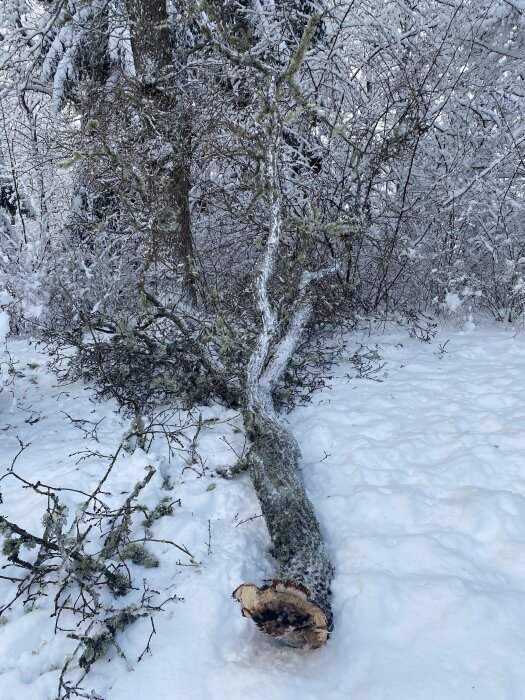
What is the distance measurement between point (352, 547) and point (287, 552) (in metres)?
0.42

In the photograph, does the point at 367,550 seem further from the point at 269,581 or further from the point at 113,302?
the point at 113,302

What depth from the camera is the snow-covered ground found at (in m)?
2.12

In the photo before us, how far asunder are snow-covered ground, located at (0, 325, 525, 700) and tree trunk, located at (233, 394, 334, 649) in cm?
11

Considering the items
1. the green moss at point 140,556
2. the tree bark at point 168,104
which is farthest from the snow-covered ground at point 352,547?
the tree bark at point 168,104

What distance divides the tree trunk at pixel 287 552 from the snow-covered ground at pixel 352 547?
11 centimetres

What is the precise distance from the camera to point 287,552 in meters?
2.75

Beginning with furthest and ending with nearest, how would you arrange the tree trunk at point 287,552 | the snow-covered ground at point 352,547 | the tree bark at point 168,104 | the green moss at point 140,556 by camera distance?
the tree bark at point 168,104
the green moss at point 140,556
the tree trunk at point 287,552
the snow-covered ground at point 352,547

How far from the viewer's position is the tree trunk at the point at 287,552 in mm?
2303

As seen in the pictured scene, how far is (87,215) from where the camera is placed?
843 centimetres

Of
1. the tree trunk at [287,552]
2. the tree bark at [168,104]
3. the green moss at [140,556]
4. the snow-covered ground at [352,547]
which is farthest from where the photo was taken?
the tree bark at [168,104]

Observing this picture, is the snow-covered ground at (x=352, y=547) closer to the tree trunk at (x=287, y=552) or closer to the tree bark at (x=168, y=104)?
the tree trunk at (x=287, y=552)

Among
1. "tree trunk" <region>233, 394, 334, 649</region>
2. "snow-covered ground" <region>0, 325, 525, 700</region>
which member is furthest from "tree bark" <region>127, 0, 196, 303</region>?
"tree trunk" <region>233, 394, 334, 649</region>

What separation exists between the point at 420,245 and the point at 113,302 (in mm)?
4518

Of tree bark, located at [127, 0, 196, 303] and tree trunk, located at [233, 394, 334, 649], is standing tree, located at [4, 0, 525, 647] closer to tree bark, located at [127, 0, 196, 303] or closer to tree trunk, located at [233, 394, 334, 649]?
tree bark, located at [127, 0, 196, 303]
